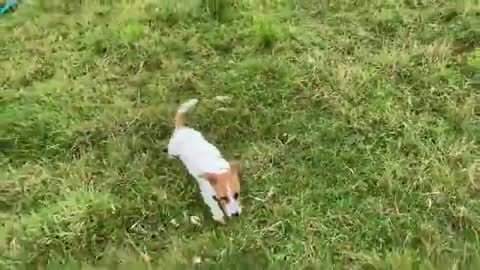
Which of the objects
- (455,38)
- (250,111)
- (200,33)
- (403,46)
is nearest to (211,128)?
(250,111)

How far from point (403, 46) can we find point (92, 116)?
1.49 metres

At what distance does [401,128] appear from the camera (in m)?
3.06

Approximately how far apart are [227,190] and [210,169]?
129mm

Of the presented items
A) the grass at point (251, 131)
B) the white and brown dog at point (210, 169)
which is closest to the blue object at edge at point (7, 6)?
the grass at point (251, 131)

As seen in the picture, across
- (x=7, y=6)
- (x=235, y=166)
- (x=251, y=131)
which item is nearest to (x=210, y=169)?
(x=235, y=166)

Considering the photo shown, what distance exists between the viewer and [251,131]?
10.3ft

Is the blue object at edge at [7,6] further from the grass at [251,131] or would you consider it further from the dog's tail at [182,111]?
the dog's tail at [182,111]

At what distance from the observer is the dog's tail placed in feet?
10.2

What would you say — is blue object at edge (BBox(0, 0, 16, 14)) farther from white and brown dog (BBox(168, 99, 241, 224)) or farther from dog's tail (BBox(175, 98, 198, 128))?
white and brown dog (BBox(168, 99, 241, 224))

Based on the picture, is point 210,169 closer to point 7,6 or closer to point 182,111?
point 182,111

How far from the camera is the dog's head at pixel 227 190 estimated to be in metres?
2.68

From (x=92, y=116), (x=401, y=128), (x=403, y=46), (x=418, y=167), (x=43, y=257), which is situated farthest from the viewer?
(x=403, y=46)

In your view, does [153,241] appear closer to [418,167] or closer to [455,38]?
[418,167]

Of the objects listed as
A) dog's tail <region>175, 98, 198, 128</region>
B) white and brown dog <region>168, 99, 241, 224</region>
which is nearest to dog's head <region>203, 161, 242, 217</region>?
white and brown dog <region>168, 99, 241, 224</region>
